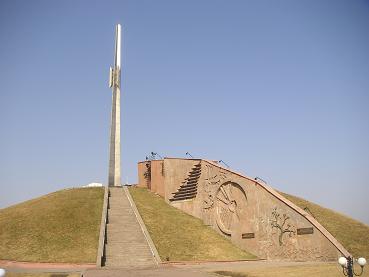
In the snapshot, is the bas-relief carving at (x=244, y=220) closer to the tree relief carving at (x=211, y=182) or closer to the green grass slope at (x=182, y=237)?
the tree relief carving at (x=211, y=182)

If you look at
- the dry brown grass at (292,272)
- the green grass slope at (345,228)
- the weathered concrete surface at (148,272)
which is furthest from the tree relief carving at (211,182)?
the dry brown grass at (292,272)

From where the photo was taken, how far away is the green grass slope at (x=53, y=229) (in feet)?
70.0

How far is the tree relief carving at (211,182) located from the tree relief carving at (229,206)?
450mm

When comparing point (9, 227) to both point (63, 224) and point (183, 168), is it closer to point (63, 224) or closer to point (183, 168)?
point (63, 224)

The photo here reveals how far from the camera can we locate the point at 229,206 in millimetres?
26703

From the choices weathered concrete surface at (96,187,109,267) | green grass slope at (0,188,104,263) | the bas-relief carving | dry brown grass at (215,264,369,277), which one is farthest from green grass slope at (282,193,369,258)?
green grass slope at (0,188,104,263)

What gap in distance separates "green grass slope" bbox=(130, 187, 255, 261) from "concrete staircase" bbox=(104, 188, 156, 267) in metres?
0.85

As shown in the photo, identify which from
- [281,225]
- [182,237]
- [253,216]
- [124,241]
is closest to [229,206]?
[253,216]

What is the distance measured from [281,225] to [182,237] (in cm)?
666

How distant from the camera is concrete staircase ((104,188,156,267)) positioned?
21.2 m

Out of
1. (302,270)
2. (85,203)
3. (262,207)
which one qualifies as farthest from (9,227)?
(302,270)

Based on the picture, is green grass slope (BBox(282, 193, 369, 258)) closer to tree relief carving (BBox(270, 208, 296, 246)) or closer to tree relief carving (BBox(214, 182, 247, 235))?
tree relief carving (BBox(270, 208, 296, 246))

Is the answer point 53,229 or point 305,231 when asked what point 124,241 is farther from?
point 305,231

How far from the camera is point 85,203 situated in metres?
29.7
